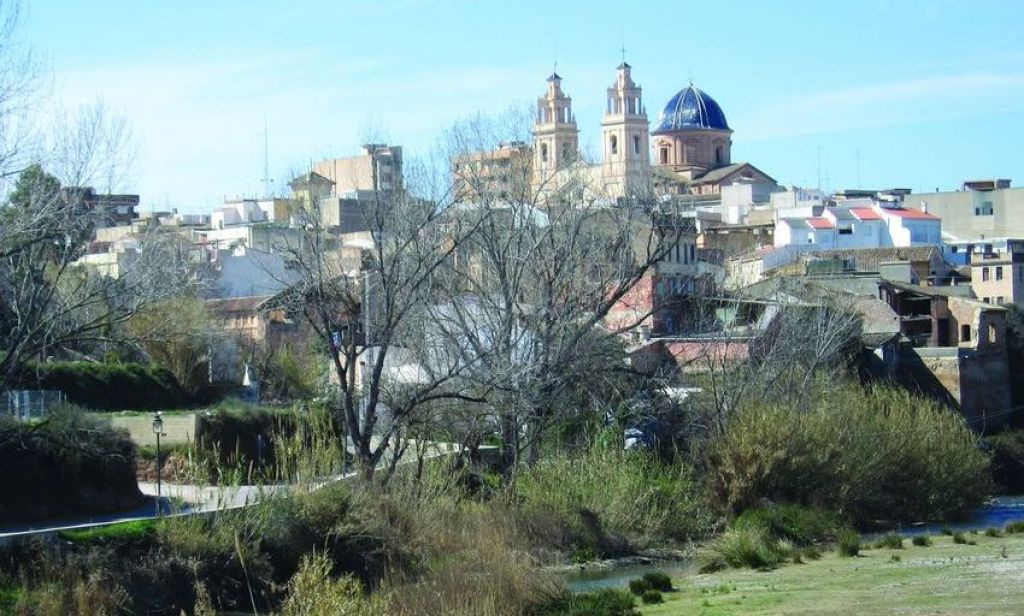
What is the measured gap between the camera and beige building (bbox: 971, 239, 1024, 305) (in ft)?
277

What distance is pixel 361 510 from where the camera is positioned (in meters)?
27.7

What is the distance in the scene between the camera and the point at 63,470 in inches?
1229

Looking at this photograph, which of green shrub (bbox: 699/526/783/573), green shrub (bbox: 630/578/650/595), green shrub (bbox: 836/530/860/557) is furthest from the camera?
green shrub (bbox: 836/530/860/557)

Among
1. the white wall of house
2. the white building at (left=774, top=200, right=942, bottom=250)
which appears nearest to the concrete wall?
the white wall of house

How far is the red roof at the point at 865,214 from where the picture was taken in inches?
3745

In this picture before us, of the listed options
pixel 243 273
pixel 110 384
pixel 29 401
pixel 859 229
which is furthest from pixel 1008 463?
pixel 859 229

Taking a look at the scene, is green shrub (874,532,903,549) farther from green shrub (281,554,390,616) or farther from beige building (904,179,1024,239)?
beige building (904,179,1024,239)

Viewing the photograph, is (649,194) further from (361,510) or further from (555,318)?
(361,510)

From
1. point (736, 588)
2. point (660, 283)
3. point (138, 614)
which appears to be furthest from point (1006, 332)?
point (138, 614)

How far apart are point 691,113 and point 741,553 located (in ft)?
355

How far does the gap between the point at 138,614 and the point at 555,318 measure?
13.4 meters

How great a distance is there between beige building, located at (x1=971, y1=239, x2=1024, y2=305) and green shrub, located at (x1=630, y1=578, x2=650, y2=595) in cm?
6097

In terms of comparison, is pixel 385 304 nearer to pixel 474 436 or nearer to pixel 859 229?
pixel 474 436

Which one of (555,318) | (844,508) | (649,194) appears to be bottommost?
(844,508)
